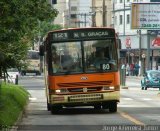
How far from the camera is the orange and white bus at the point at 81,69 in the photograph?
80.8 feet

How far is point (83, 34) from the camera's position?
25094 mm

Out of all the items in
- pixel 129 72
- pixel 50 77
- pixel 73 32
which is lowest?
pixel 129 72

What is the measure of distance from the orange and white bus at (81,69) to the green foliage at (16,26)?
1911 millimetres

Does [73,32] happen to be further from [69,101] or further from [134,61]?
[134,61]

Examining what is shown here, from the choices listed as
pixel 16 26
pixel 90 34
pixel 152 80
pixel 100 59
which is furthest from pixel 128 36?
pixel 16 26

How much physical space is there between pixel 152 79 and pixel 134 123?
30709 mm

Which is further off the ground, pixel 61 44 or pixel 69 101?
pixel 61 44

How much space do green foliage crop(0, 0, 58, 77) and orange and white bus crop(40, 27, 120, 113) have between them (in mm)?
1911

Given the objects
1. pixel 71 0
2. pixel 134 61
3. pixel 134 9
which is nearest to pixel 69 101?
pixel 134 9

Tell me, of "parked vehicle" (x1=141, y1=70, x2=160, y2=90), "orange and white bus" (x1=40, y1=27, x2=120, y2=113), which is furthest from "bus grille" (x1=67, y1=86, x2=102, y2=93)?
"parked vehicle" (x1=141, y1=70, x2=160, y2=90)

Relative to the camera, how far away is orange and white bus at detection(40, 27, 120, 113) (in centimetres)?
2462

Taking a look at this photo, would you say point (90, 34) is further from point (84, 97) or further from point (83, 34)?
point (84, 97)

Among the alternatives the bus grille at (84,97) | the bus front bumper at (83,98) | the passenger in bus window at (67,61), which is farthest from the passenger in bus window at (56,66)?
the bus grille at (84,97)

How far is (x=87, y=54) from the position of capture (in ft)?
81.1
